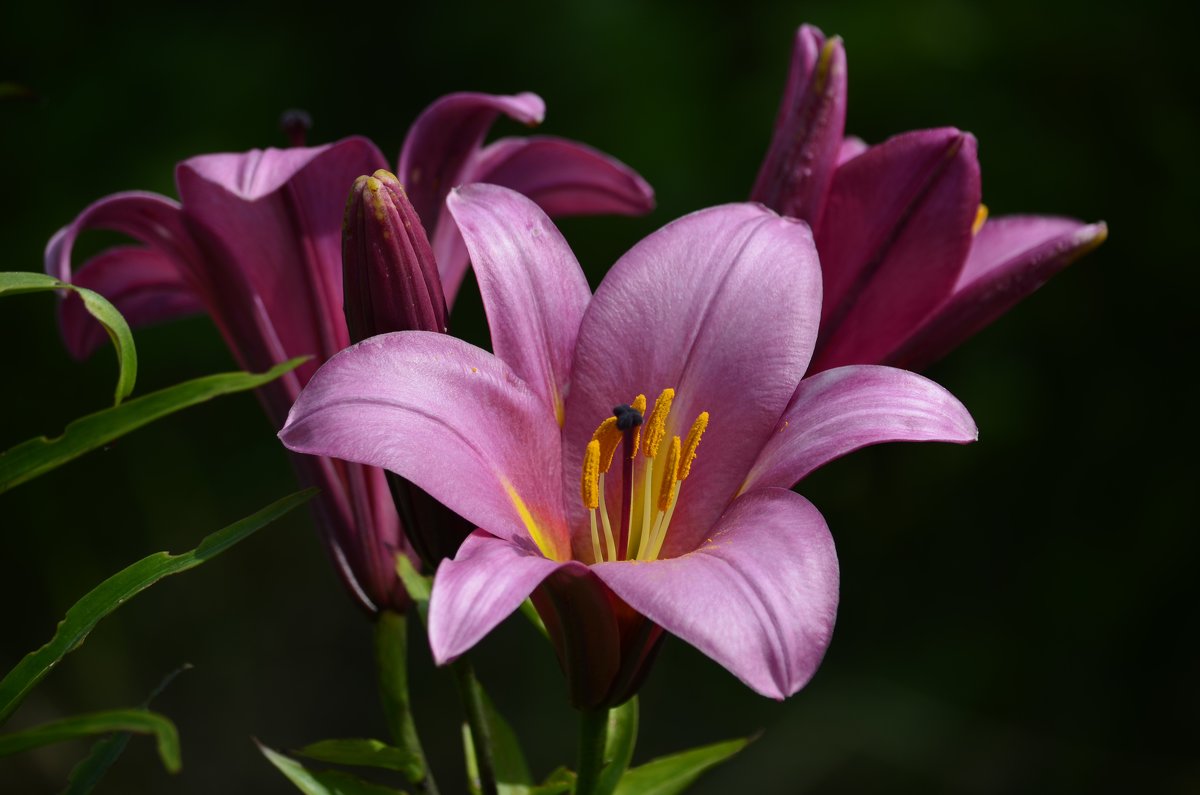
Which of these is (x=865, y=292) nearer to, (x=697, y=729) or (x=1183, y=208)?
(x=1183, y=208)

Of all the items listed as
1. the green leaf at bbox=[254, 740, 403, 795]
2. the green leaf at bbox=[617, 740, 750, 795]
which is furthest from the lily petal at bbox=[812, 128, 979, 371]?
the green leaf at bbox=[254, 740, 403, 795]

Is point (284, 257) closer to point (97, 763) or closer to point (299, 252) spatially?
point (299, 252)

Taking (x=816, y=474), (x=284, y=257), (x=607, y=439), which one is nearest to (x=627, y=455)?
(x=607, y=439)

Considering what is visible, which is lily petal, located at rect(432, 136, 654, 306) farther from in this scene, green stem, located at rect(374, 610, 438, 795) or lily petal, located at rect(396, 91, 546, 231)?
green stem, located at rect(374, 610, 438, 795)

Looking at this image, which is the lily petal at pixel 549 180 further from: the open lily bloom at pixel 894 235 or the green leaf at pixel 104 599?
the green leaf at pixel 104 599

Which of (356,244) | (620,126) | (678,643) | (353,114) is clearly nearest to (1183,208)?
(620,126)
